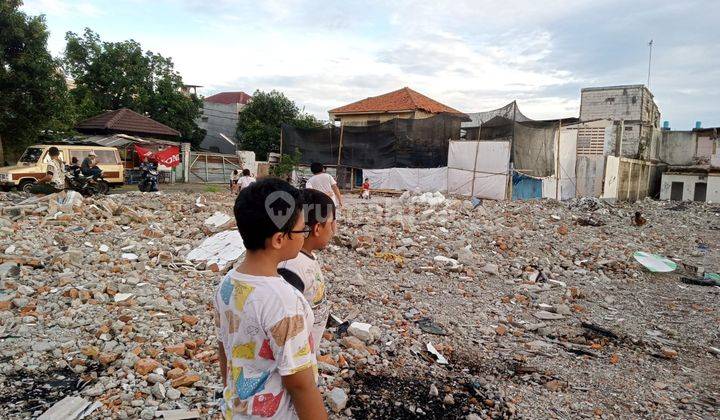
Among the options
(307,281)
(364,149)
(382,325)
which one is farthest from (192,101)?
(307,281)

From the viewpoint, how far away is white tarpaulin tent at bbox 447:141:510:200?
14.5m

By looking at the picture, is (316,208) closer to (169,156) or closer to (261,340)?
(261,340)

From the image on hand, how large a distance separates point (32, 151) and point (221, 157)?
10175mm

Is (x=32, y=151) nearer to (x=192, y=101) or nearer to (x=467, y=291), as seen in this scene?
(x=467, y=291)

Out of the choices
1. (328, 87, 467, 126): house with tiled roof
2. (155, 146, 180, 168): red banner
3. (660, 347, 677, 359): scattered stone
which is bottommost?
(660, 347, 677, 359): scattered stone

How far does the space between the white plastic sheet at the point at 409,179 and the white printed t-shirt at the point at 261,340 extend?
14.7 m

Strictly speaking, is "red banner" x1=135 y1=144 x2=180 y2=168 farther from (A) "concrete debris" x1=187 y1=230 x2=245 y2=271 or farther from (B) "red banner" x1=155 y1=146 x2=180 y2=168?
(A) "concrete debris" x1=187 y1=230 x2=245 y2=271

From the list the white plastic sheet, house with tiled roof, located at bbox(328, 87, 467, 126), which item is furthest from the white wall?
the white plastic sheet

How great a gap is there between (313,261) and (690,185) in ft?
95.7

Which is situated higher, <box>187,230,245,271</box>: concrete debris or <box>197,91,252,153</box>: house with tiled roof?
<box>197,91,252,153</box>: house with tiled roof

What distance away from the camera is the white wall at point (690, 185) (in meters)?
23.1

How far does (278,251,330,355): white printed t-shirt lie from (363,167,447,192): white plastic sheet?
14114mm

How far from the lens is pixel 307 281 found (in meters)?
1.80

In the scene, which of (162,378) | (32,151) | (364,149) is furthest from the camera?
(364,149)
